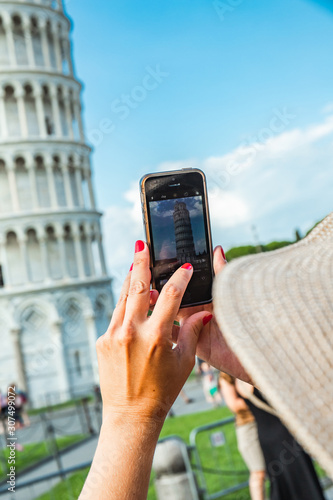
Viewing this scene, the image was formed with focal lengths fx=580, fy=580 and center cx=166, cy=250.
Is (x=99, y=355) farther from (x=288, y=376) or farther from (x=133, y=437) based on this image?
(x=288, y=376)

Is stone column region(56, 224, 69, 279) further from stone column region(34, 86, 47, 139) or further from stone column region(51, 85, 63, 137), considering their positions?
stone column region(51, 85, 63, 137)

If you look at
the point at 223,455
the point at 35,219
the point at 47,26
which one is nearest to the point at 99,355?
the point at 223,455

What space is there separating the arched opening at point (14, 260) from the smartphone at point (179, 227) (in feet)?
103

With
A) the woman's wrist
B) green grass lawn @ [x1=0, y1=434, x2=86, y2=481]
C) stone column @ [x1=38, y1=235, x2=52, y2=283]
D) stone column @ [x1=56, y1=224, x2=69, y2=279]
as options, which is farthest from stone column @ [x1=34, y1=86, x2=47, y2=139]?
the woman's wrist

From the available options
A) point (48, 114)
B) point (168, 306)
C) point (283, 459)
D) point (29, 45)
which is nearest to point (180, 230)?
point (168, 306)

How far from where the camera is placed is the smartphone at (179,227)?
5.18 ft

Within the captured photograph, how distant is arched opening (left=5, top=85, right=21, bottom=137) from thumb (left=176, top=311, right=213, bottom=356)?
33.6 m

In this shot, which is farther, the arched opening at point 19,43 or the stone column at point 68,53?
the stone column at point 68,53

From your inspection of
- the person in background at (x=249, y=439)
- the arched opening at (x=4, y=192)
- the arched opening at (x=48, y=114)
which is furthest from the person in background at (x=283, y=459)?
the arched opening at (x=48, y=114)

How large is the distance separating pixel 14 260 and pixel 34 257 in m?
1.11

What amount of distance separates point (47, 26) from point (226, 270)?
36.9 metres

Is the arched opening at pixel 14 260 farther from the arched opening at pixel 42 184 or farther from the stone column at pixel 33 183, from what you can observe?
the arched opening at pixel 42 184

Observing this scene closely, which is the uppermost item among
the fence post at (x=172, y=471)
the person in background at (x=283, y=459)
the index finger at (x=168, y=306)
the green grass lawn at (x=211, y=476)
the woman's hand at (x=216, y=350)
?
the index finger at (x=168, y=306)

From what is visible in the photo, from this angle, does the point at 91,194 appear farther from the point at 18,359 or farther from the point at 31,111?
the point at 18,359
